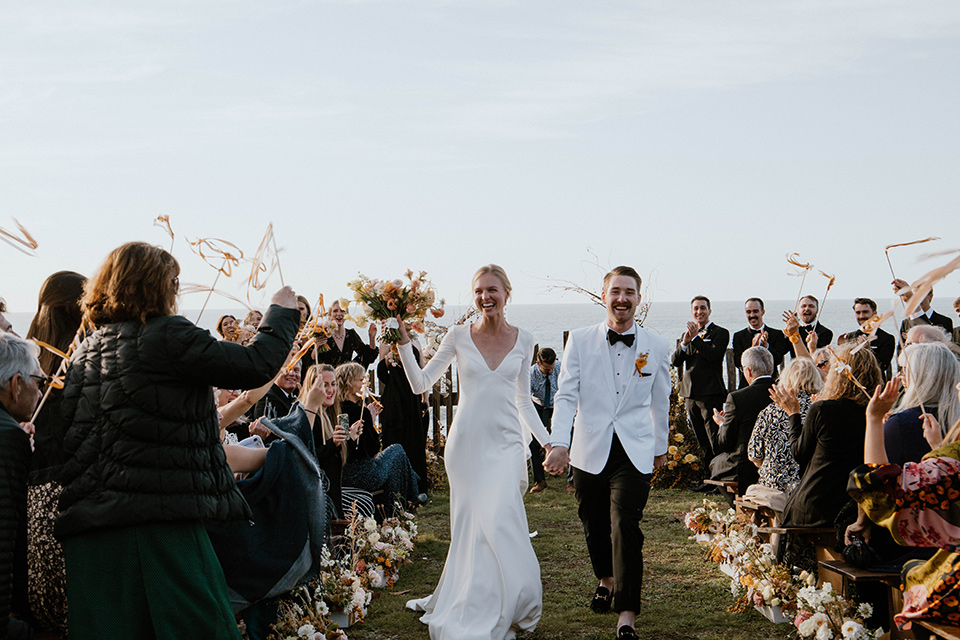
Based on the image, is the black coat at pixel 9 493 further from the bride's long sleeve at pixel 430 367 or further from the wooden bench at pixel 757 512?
the wooden bench at pixel 757 512

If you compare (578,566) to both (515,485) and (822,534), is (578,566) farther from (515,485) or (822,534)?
(822,534)

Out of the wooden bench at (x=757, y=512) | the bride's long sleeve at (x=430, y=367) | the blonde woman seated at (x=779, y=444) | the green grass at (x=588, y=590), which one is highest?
the bride's long sleeve at (x=430, y=367)

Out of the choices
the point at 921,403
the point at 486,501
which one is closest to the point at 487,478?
the point at 486,501

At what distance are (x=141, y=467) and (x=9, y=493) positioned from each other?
1.84 ft

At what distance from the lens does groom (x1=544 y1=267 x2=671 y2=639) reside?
546cm

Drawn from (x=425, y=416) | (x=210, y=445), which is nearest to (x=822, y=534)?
(x=210, y=445)

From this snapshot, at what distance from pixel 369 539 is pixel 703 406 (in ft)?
18.7

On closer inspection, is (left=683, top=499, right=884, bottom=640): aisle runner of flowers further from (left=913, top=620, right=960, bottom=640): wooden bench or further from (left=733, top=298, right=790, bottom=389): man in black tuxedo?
(left=733, top=298, right=790, bottom=389): man in black tuxedo

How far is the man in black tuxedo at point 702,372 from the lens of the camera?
11.1 metres

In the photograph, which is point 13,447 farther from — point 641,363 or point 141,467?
point 641,363

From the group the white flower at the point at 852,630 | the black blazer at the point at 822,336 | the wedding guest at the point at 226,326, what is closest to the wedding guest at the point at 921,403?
the white flower at the point at 852,630

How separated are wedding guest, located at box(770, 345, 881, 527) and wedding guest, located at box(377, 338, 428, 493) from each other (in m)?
5.67

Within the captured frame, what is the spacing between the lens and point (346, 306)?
6547 mm

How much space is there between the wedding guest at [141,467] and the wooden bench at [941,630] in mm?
2693
